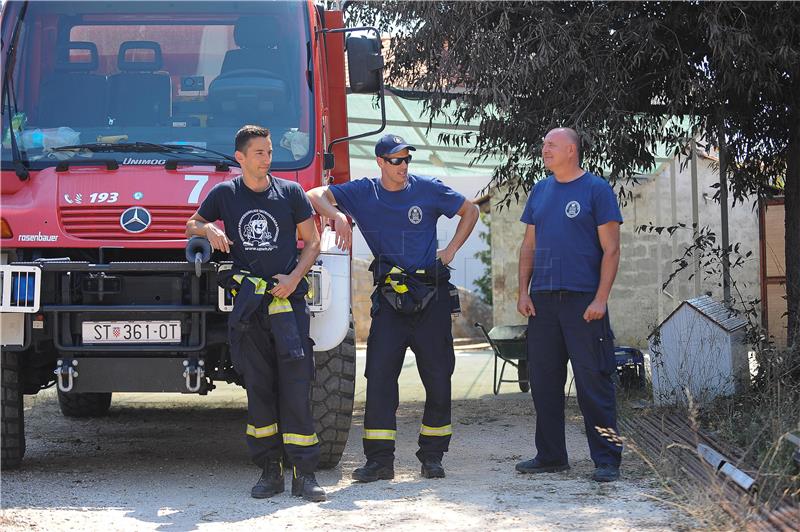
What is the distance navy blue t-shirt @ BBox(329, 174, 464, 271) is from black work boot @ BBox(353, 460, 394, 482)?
106cm

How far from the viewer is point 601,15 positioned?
825 cm

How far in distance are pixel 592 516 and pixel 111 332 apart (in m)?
2.64

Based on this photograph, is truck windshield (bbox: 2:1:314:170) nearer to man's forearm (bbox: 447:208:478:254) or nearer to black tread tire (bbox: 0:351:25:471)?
man's forearm (bbox: 447:208:478:254)

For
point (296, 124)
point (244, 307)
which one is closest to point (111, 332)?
point (244, 307)

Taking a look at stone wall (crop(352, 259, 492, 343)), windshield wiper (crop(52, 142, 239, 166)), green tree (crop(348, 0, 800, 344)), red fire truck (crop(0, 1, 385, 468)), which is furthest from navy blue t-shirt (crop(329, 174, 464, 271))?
stone wall (crop(352, 259, 492, 343))

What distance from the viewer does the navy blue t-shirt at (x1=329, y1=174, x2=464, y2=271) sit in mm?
5949

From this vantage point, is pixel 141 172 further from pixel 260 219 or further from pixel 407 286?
pixel 407 286

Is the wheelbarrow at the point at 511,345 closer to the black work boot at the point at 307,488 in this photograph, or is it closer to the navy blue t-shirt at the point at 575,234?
the navy blue t-shirt at the point at 575,234

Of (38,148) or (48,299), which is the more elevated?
(38,148)

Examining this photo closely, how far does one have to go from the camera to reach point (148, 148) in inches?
247

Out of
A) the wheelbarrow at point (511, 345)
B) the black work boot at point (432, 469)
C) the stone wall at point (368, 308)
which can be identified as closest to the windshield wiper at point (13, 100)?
the black work boot at point (432, 469)

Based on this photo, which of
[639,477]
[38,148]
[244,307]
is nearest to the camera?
[244,307]

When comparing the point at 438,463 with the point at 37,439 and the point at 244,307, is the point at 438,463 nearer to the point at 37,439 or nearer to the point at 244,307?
the point at 244,307

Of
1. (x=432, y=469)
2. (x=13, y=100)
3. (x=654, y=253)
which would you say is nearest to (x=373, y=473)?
(x=432, y=469)
